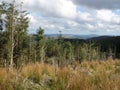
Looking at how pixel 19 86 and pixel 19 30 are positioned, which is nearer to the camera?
pixel 19 86

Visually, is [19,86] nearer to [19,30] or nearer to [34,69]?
[34,69]

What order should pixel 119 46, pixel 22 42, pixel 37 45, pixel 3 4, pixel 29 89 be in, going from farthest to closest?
1. pixel 119 46
2. pixel 37 45
3. pixel 22 42
4. pixel 3 4
5. pixel 29 89

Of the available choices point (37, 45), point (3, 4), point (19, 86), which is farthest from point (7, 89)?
point (37, 45)

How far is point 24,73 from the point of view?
6.36m

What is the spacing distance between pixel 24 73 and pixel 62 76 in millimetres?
981

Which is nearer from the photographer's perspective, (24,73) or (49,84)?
(49,84)

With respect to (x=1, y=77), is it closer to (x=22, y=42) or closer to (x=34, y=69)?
(x=34, y=69)

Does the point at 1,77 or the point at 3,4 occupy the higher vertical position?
the point at 3,4

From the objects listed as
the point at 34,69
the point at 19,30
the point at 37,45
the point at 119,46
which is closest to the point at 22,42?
the point at 19,30

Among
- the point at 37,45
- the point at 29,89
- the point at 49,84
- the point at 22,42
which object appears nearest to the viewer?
the point at 29,89

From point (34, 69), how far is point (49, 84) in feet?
3.21

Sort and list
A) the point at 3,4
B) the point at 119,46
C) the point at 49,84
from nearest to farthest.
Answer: the point at 49,84, the point at 3,4, the point at 119,46

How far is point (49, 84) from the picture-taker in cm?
591

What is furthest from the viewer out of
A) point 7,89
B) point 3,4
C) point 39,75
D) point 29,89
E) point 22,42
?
point 22,42
